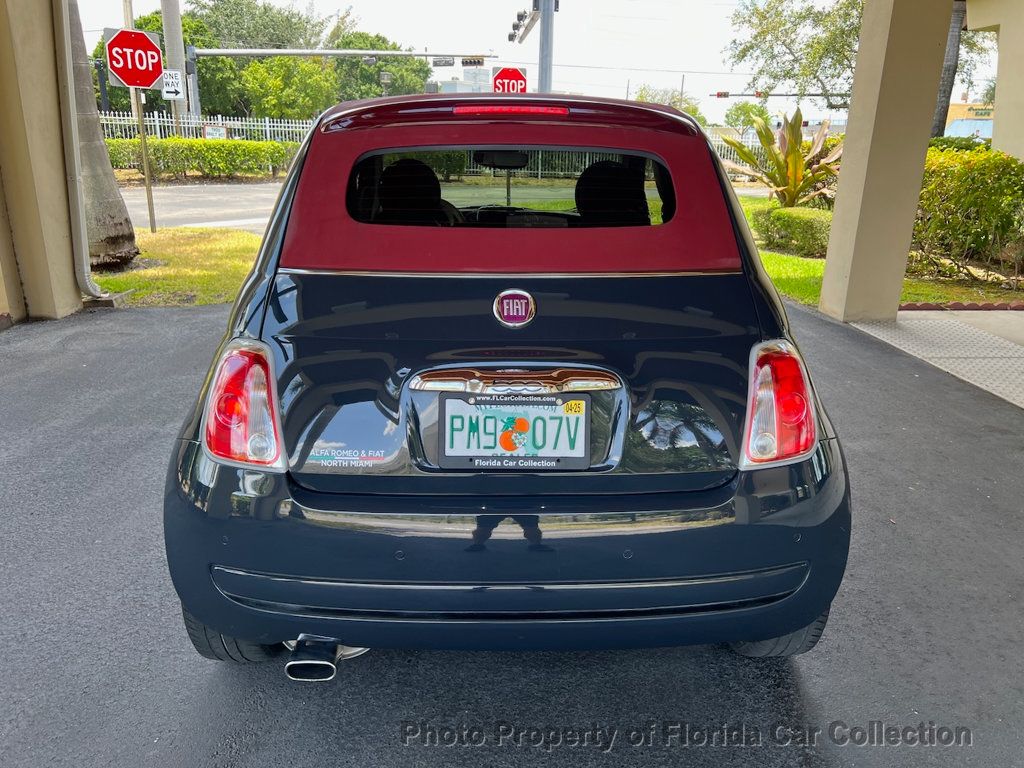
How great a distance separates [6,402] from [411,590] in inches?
175

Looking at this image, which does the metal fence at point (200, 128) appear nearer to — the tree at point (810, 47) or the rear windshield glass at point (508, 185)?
the tree at point (810, 47)

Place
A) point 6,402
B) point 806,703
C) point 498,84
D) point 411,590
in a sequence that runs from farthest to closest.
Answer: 1. point 498,84
2. point 6,402
3. point 806,703
4. point 411,590

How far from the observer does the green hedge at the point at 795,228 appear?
1187 centimetres

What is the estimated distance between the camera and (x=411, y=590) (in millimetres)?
1993

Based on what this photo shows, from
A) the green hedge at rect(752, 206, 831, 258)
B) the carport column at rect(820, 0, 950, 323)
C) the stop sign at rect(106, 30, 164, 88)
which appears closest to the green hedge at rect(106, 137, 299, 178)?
the stop sign at rect(106, 30, 164, 88)

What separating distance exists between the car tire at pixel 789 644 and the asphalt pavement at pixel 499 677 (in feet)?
0.41

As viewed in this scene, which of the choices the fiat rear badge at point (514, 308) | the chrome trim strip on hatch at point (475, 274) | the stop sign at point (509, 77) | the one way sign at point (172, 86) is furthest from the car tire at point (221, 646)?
the stop sign at point (509, 77)

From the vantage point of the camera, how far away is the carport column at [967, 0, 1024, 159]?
1451cm

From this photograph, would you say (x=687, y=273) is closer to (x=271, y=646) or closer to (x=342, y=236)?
(x=342, y=236)

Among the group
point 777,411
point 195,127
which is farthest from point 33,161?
point 195,127

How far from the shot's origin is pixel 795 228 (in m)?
12.2

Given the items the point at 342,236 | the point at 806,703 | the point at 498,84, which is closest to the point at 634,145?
the point at 342,236

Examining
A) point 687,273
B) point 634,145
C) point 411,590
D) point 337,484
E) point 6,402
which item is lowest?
point 6,402

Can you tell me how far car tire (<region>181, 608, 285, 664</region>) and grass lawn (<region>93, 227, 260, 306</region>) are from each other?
606cm
